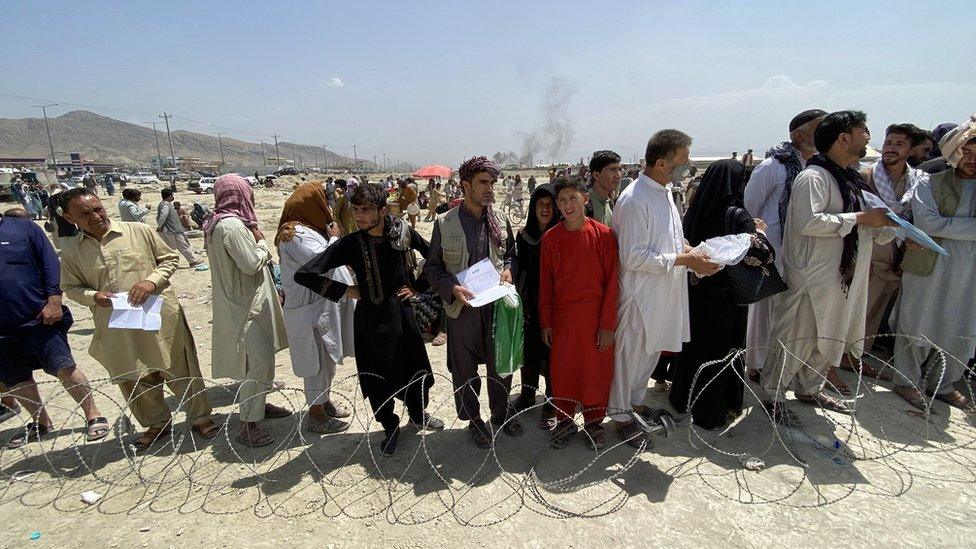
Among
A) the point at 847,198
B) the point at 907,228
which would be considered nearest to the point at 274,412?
the point at 847,198

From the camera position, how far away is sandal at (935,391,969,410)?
163 inches

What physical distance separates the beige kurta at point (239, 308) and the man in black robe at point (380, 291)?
758 millimetres

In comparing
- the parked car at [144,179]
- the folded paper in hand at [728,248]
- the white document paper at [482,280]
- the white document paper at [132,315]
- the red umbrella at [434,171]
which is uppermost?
the parked car at [144,179]

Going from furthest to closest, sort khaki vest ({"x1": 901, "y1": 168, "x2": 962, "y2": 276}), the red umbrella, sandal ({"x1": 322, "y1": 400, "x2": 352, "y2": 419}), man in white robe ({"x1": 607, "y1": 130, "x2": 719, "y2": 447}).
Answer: the red umbrella
sandal ({"x1": 322, "y1": 400, "x2": 352, "y2": 419})
khaki vest ({"x1": 901, "y1": 168, "x2": 962, "y2": 276})
man in white robe ({"x1": 607, "y1": 130, "x2": 719, "y2": 447})

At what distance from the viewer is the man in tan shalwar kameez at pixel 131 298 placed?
3.63 meters

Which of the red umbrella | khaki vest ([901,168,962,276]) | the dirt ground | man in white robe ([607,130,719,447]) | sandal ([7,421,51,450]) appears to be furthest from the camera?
the red umbrella

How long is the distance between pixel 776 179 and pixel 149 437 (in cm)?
600

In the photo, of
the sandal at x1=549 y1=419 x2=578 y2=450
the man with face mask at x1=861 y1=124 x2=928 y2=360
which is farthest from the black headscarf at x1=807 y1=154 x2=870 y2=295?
the sandal at x1=549 y1=419 x2=578 y2=450

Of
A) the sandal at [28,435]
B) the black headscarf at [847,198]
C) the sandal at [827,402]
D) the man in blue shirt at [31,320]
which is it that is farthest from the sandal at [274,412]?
the black headscarf at [847,198]

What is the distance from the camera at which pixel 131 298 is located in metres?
3.60

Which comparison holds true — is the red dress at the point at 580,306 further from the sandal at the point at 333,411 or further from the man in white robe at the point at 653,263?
the sandal at the point at 333,411

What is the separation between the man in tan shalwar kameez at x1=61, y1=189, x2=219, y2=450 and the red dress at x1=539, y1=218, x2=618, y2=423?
285 cm

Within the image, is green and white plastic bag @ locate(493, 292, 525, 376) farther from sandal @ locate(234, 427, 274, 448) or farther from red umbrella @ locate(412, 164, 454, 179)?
red umbrella @ locate(412, 164, 454, 179)

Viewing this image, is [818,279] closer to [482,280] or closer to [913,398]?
[913,398]
